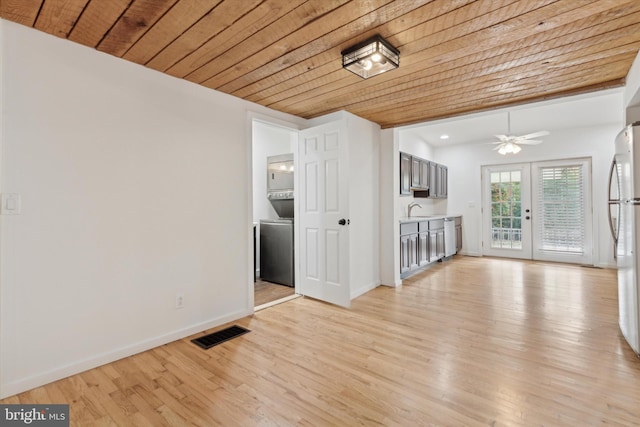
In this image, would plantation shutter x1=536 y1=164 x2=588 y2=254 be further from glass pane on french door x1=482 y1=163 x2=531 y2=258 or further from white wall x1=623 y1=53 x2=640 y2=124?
white wall x1=623 y1=53 x2=640 y2=124

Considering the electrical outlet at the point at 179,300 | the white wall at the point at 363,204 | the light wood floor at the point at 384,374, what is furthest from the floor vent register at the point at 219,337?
the white wall at the point at 363,204

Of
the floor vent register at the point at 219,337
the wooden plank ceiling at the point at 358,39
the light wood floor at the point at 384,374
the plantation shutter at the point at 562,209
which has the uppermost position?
the wooden plank ceiling at the point at 358,39

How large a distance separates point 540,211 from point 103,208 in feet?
22.8

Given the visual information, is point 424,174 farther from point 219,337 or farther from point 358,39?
point 219,337

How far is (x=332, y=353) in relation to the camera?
92.0 inches

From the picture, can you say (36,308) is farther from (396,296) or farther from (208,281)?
(396,296)

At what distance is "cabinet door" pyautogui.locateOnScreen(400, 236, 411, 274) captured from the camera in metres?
4.40

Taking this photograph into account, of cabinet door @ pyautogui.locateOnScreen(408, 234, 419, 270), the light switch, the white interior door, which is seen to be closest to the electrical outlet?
the light switch

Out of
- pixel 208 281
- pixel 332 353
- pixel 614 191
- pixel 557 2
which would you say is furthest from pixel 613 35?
pixel 208 281

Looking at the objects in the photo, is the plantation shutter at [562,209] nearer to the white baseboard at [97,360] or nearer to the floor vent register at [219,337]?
the floor vent register at [219,337]

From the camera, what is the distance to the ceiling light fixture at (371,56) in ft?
6.45

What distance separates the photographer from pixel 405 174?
16.0 feet

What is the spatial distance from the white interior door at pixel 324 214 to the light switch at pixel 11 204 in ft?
8.31

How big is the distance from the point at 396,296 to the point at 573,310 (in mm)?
1822
